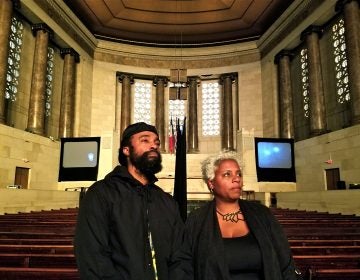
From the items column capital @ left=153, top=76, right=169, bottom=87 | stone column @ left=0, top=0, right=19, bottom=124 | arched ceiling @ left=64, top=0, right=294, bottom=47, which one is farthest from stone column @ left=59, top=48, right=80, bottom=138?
column capital @ left=153, top=76, right=169, bottom=87

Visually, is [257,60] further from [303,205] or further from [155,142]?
[155,142]

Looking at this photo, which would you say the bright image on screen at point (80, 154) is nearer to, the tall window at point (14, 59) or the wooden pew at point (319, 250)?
the tall window at point (14, 59)

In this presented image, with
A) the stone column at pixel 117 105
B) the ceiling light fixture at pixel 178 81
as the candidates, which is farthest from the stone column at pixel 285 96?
the stone column at pixel 117 105

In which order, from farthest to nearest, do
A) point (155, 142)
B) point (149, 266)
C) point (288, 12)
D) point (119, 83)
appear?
1. point (119, 83)
2. point (288, 12)
3. point (155, 142)
4. point (149, 266)

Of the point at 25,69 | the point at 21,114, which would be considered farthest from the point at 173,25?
the point at 21,114

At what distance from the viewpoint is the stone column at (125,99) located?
753 inches

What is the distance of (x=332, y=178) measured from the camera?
41.5 ft

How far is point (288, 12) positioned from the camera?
1555 cm

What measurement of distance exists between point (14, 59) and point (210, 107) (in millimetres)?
11151

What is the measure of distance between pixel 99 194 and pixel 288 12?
16201 mm

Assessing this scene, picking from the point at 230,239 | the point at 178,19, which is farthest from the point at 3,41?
the point at 230,239

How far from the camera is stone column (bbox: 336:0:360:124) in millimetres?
11435

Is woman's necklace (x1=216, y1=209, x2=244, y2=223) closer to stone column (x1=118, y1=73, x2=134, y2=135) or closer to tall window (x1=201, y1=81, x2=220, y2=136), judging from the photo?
stone column (x1=118, y1=73, x2=134, y2=135)

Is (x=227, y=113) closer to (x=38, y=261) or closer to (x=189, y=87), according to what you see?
(x=189, y=87)
